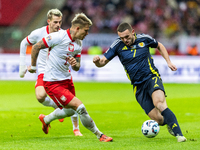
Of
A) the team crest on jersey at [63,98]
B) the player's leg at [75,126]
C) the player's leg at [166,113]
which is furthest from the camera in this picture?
the player's leg at [75,126]

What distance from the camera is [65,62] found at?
247 inches

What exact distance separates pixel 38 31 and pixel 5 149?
2.83 m

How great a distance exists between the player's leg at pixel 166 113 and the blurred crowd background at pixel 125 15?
18.6m

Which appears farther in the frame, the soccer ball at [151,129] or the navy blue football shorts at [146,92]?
the navy blue football shorts at [146,92]

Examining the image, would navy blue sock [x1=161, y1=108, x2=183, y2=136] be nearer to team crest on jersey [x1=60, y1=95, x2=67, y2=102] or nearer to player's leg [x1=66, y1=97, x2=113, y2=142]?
player's leg [x1=66, y1=97, x2=113, y2=142]

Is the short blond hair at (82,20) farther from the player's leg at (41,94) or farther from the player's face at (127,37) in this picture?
the player's leg at (41,94)

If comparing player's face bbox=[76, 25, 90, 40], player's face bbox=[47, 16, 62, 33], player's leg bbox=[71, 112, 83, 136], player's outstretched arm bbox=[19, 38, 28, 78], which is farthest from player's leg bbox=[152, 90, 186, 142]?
player's outstretched arm bbox=[19, 38, 28, 78]

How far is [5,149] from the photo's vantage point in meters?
5.50

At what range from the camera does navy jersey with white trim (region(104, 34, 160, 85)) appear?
6392mm

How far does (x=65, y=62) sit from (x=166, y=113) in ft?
5.96

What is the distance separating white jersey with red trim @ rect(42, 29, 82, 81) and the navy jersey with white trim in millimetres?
621

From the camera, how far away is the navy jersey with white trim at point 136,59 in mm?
6392

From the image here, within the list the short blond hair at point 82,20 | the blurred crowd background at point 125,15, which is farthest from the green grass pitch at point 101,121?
the blurred crowd background at point 125,15

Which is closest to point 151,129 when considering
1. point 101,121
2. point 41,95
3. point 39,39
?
point 41,95
